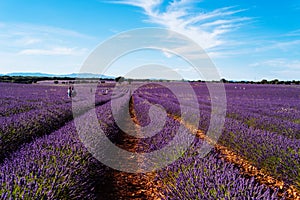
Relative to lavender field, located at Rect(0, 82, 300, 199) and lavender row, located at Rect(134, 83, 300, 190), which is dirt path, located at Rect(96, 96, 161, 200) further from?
lavender row, located at Rect(134, 83, 300, 190)

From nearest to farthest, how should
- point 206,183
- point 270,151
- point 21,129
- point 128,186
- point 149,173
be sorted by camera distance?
point 206,183, point 128,186, point 270,151, point 149,173, point 21,129

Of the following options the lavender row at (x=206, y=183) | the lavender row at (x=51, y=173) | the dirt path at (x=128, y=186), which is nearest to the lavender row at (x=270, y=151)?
the lavender row at (x=206, y=183)

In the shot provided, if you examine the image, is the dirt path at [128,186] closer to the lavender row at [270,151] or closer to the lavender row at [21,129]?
the lavender row at [21,129]

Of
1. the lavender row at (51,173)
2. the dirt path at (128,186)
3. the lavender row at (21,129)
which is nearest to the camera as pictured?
the lavender row at (51,173)

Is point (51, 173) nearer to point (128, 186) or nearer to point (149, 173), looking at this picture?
point (128, 186)

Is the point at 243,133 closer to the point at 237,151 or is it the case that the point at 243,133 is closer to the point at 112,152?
the point at 237,151

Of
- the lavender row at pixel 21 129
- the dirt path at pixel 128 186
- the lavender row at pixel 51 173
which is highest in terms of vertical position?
the lavender row at pixel 51 173

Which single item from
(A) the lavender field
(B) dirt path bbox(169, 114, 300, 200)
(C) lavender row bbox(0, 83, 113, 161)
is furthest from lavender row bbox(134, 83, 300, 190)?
(C) lavender row bbox(0, 83, 113, 161)

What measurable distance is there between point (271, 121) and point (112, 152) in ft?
15.0

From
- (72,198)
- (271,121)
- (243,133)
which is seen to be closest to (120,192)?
(72,198)

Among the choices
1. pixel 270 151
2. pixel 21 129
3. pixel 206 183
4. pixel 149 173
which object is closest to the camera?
pixel 206 183

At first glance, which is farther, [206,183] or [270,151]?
[270,151]

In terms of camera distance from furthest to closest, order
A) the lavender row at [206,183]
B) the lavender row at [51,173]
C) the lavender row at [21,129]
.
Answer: the lavender row at [21,129] < the lavender row at [206,183] < the lavender row at [51,173]

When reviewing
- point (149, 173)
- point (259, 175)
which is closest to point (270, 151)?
point (259, 175)
